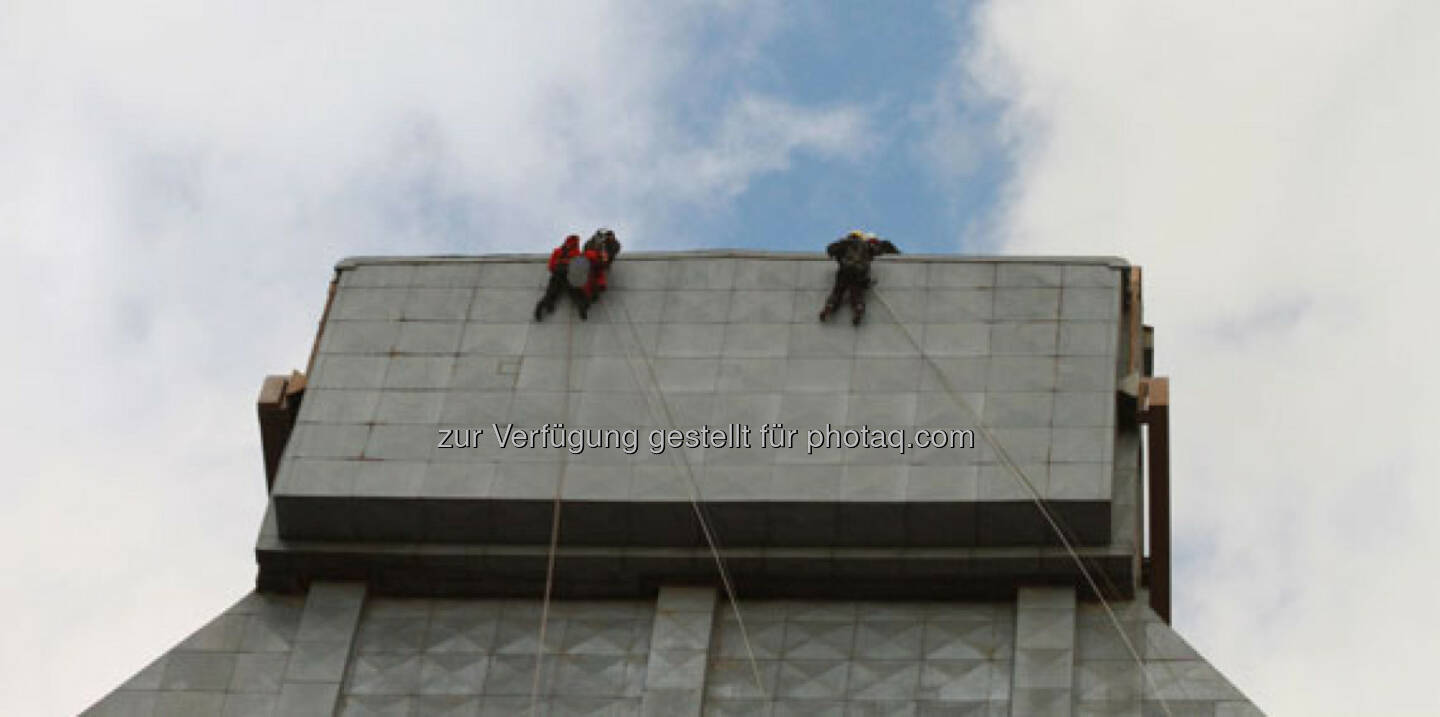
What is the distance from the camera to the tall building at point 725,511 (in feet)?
218

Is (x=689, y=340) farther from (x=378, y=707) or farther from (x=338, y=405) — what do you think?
(x=378, y=707)

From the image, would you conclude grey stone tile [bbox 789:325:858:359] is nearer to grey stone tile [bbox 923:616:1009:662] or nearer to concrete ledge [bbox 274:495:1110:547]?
concrete ledge [bbox 274:495:1110:547]

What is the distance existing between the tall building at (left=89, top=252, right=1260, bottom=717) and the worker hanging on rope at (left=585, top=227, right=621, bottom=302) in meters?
0.46

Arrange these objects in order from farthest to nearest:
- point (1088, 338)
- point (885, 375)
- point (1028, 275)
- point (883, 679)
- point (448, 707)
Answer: point (1028, 275) → point (1088, 338) → point (885, 375) → point (448, 707) → point (883, 679)

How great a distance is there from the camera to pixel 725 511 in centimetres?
6781

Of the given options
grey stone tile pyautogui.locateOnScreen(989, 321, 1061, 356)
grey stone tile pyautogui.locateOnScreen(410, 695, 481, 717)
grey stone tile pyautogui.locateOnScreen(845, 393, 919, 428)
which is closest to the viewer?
grey stone tile pyautogui.locateOnScreen(410, 695, 481, 717)

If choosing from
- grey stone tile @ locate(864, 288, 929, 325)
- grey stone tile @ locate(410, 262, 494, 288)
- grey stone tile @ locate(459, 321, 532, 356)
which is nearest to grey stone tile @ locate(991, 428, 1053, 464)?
grey stone tile @ locate(864, 288, 929, 325)

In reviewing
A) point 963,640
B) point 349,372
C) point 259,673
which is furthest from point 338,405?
point 963,640

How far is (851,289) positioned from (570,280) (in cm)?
559

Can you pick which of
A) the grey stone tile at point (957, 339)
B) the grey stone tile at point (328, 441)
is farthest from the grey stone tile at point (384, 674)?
the grey stone tile at point (957, 339)

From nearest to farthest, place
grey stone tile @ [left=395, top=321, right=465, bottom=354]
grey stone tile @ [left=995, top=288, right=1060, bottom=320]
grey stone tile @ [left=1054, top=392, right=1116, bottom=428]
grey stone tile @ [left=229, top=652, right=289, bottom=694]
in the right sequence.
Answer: grey stone tile @ [left=229, top=652, right=289, bottom=694]
grey stone tile @ [left=1054, top=392, right=1116, bottom=428]
grey stone tile @ [left=995, top=288, right=1060, bottom=320]
grey stone tile @ [left=395, top=321, right=465, bottom=354]

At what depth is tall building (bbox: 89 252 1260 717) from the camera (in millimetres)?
66562

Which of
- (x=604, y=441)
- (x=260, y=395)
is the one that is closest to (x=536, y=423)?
(x=604, y=441)

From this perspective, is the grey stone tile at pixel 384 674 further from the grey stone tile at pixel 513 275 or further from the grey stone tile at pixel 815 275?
the grey stone tile at pixel 815 275
